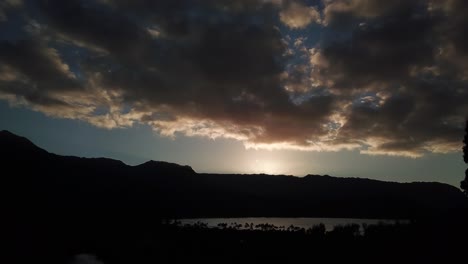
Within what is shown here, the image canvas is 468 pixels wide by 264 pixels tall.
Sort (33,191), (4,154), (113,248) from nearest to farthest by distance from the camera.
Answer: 1. (113,248)
2. (33,191)
3. (4,154)

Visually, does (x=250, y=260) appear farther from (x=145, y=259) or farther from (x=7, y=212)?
(x=7, y=212)

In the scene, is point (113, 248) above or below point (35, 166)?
below

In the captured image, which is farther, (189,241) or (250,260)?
(189,241)

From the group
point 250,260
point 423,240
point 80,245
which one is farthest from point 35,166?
point 423,240

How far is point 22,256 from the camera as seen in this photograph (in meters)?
73.6

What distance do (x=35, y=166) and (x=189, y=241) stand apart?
387 ft

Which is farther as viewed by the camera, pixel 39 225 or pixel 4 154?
pixel 4 154

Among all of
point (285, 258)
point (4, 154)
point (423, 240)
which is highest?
point (4, 154)

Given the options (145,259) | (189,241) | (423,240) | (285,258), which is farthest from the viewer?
(189,241)

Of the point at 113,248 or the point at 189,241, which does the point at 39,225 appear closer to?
the point at 113,248

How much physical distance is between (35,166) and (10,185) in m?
A: 45.5

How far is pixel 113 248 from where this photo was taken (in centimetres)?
10350

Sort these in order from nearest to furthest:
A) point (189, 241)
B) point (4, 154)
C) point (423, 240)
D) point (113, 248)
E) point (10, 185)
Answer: point (423, 240) → point (113, 248) → point (189, 241) → point (10, 185) → point (4, 154)

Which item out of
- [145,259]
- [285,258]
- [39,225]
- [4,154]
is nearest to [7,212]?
[39,225]
